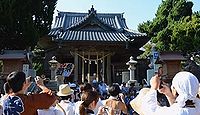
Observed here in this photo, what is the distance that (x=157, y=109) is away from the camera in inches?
112

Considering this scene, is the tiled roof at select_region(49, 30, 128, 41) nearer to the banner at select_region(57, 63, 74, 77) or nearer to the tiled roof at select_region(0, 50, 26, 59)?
the banner at select_region(57, 63, 74, 77)

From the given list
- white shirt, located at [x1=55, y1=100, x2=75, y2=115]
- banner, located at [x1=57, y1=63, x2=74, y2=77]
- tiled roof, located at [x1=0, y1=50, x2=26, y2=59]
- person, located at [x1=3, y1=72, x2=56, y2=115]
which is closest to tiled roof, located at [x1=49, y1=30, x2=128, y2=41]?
banner, located at [x1=57, y1=63, x2=74, y2=77]

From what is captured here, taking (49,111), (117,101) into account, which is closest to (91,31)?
(117,101)

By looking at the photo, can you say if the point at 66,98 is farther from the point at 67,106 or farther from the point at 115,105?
the point at 115,105

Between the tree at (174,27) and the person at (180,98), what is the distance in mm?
20591

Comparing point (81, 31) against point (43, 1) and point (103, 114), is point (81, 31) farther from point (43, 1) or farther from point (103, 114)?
point (103, 114)

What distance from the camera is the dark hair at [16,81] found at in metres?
3.31

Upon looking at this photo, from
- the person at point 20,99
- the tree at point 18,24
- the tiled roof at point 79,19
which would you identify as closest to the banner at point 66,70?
the tree at point 18,24

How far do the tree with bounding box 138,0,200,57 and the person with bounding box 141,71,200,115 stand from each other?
20.6 m

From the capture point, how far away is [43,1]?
796 inches

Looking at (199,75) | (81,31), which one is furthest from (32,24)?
(199,75)

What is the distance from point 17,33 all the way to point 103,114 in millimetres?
14431

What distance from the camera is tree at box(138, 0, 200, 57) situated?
23.2m

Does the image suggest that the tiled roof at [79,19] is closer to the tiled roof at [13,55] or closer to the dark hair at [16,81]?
the tiled roof at [13,55]
